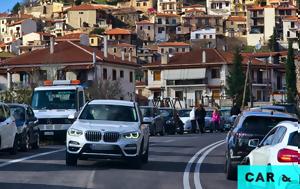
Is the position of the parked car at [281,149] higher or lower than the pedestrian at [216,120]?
higher

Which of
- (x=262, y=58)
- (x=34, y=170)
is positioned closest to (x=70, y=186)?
(x=34, y=170)

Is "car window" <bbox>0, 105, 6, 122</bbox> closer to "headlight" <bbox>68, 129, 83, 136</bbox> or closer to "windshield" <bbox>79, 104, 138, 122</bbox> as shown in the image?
"windshield" <bbox>79, 104, 138, 122</bbox>

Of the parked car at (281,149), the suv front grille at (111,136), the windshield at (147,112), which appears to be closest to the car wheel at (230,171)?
the suv front grille at (111,136)

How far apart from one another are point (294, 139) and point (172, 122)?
33127mm

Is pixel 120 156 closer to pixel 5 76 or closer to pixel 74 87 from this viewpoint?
pixel 74 87

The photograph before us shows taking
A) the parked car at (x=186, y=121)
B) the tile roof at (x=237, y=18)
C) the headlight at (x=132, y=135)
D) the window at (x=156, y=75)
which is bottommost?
the window at (x=156, y=75)

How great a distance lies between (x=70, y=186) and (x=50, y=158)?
7.32 metres

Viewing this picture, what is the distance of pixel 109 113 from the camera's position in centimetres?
2088

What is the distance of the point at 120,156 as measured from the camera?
63.3 ft

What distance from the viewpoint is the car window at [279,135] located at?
1226 cm

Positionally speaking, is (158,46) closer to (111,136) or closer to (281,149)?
(111,136)

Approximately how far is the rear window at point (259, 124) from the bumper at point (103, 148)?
3331 mm

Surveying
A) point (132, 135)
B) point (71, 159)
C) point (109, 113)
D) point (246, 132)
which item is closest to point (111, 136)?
point (132, 135)

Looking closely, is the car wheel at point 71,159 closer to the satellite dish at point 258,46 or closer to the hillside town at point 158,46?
the hillside town at point 158,46
